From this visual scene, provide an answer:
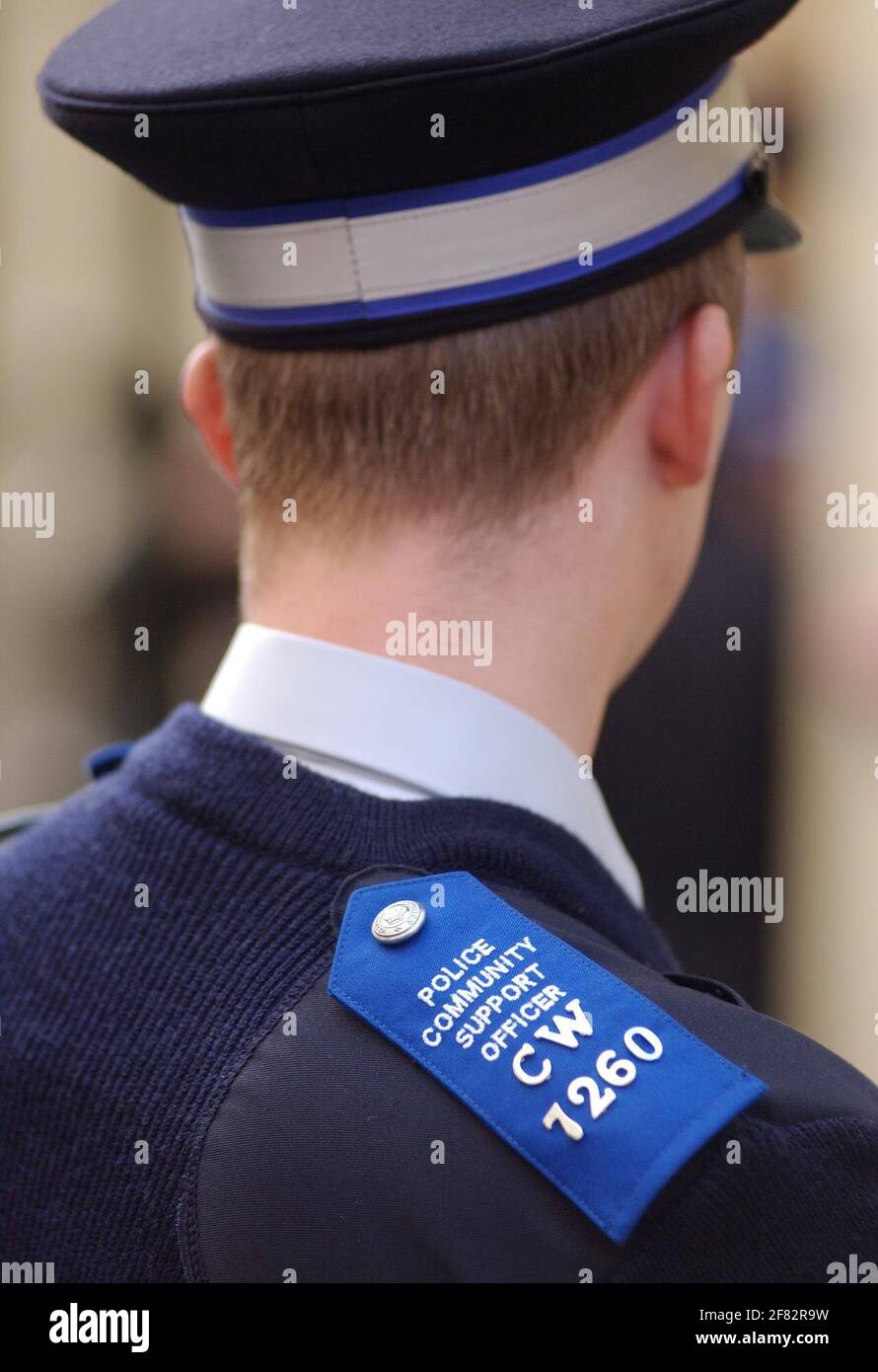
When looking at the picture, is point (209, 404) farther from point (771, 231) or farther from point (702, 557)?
point (702, 557)

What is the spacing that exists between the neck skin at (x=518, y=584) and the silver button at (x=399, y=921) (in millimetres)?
154

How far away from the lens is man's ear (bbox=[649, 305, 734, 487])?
1.03 metres

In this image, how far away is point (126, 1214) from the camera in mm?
868

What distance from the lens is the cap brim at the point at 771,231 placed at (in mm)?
1218

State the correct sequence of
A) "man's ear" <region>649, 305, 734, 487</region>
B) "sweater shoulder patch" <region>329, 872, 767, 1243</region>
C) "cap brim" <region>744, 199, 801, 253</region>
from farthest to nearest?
"cap brim" <region>744, 199, 801, 253</region> < "man's ear" <region>649, 305, 734, 487</region> < "sweater shoulder patch" <region>329, 872, 767, 1243</region>

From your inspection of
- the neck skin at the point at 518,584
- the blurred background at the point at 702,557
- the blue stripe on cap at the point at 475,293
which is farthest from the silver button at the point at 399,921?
the blurred background at the point at 702,557

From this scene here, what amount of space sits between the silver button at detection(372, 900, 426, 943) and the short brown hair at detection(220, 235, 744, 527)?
244 millimetres

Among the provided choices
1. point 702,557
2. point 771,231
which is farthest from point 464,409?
point 702,557

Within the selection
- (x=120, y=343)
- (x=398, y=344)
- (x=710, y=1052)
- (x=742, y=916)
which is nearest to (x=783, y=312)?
(x=742, y=916)

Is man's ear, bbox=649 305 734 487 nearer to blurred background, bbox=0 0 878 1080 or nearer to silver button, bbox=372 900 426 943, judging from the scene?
silver button, bbox=372 900 426 943

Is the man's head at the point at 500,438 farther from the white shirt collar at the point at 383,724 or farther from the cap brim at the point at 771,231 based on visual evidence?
the cap brim at the point at 771,231

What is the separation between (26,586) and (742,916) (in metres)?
2.15

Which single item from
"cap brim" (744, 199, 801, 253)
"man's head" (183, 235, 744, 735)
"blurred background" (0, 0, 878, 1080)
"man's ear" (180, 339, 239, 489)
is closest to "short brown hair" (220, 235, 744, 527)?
"man's head" (183, 235, 744, 735)

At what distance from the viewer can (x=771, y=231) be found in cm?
126
